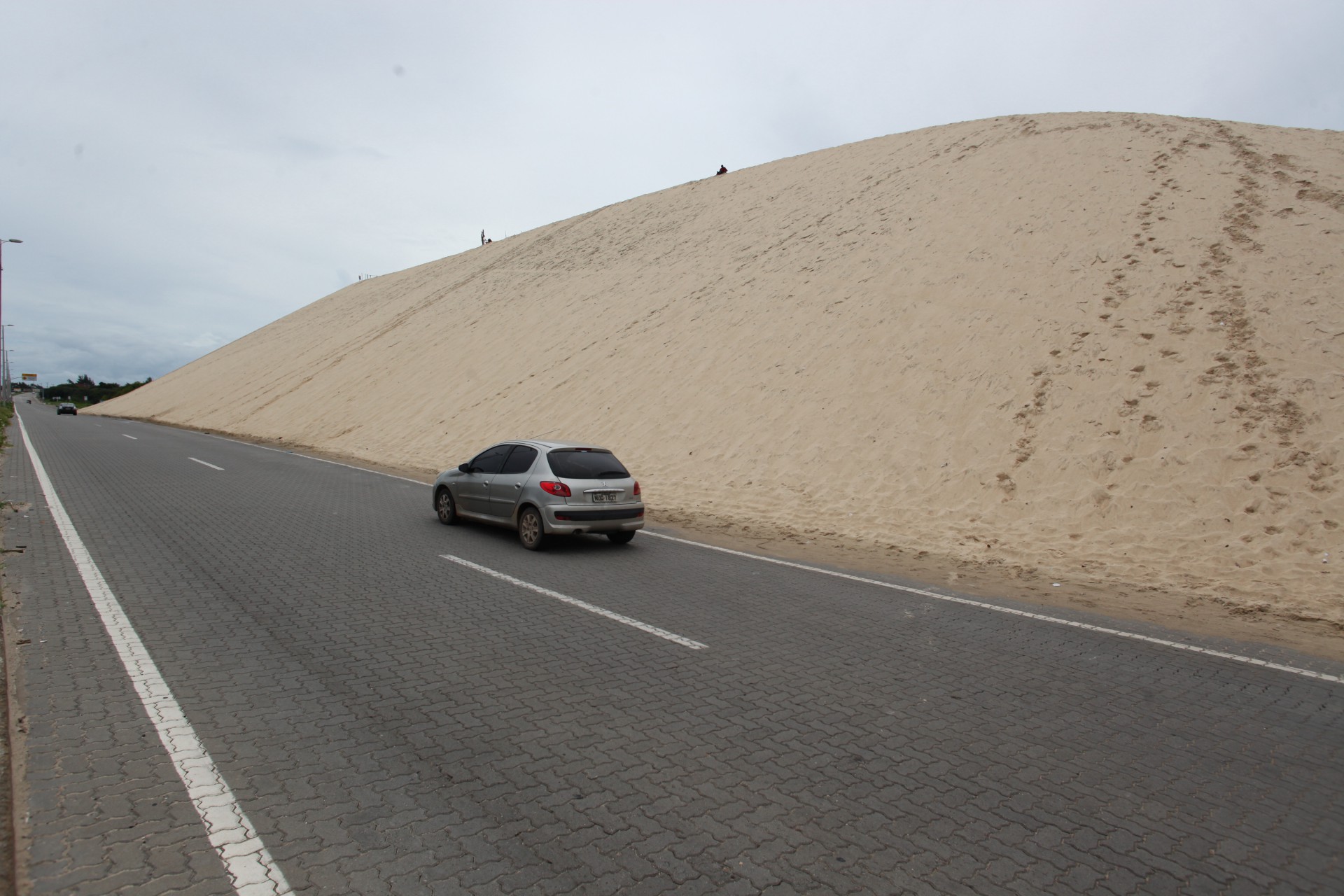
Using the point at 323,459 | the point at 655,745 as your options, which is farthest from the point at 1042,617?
the point at 323,459

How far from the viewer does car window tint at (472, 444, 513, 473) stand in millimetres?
11000

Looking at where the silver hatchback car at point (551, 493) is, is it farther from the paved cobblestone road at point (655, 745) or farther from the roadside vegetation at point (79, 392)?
the roadside vegetation at point (79, 392)

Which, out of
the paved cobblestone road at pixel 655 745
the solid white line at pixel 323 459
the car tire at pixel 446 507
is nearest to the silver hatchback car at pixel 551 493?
the car tire at pixel 446 507

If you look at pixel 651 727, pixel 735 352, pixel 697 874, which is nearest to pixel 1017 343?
pixel 735 352

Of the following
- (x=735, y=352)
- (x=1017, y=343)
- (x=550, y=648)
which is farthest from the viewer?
(x=735, y=352)

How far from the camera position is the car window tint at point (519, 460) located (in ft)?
34.4

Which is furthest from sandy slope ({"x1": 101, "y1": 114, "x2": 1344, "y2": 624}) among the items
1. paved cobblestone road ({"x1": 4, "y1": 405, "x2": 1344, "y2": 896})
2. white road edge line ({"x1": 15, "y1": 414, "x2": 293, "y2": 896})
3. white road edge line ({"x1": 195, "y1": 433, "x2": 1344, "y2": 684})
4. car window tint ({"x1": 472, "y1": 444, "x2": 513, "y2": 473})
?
white road edge line ({"x1": 15, "y1": 414, "x2": 293, "y2": 896})

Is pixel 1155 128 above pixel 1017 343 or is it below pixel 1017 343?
above

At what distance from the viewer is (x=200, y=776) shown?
374cm

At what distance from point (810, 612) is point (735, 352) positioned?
14932mm

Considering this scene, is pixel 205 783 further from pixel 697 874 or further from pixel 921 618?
pixel 921 618

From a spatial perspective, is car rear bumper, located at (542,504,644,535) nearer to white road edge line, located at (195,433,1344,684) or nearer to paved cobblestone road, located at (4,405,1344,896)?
white road edge line, located at (195,433,1344,684)

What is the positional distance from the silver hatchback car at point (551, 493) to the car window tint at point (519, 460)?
0.01 meters

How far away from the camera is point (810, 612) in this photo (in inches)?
284
